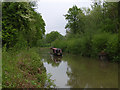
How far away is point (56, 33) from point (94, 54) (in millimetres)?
67062

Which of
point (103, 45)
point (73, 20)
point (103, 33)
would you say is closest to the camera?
point (103, 33)

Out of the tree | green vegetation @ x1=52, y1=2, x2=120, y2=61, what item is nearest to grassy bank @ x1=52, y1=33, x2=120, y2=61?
green vegetation @ x1=52, y1=2, x2=120, y2=61

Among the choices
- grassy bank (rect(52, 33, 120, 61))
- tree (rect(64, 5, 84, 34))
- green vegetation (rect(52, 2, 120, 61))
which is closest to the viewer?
grassy bank (rect(52, 33, 120, 61))

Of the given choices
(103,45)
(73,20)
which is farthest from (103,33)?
(73,20)

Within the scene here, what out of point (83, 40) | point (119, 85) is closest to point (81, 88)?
point (119, 85)

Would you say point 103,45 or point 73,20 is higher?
point 73,20

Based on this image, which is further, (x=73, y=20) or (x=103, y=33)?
(x=73, y=20)

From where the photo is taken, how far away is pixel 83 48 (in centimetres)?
2314

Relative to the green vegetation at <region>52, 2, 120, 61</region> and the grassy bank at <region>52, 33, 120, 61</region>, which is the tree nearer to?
the green vegetation at <region>52, 2, 120, 61</region>

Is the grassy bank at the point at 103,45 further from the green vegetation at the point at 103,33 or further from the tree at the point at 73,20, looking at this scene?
the tree at the point at 73,20

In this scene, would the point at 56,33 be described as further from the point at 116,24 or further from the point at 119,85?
the point at 119,85

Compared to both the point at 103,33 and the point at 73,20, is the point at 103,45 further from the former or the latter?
the point at 73,20

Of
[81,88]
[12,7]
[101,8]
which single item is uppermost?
[101,8]

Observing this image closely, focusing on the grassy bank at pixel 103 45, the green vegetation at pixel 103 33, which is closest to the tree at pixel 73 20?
the green vegetation at pixel 103 33
